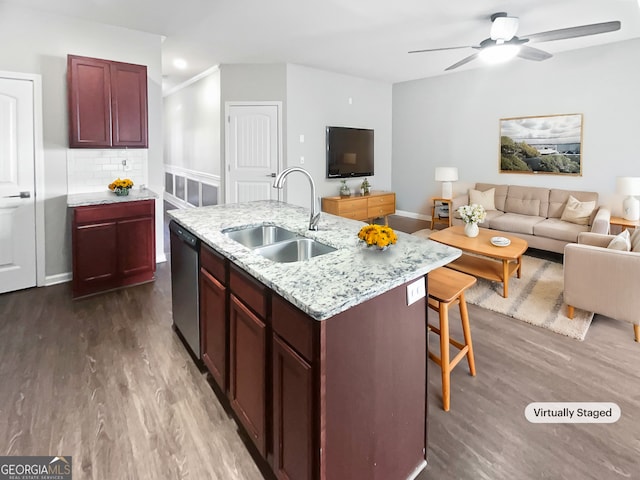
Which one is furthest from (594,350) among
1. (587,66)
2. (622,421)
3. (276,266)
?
(587,66)

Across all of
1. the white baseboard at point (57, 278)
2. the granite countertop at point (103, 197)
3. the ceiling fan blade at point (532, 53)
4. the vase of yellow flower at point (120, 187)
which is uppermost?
the ceiling fan blade at point (532, 53)

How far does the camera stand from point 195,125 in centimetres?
697

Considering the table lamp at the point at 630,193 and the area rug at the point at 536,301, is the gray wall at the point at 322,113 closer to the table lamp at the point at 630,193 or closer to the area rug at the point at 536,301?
the area rug at the point at 536,301

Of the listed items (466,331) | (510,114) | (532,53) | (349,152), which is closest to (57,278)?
(466,331)

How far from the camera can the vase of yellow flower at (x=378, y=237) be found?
1.76 m

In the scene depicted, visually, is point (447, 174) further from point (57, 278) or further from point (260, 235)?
point (57, 278)

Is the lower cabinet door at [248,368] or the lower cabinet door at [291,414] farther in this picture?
the lower cabinet door at [248,368]

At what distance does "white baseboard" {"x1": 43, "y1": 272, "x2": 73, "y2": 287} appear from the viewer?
151 inches

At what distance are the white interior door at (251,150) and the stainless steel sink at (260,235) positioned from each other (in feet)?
11.1

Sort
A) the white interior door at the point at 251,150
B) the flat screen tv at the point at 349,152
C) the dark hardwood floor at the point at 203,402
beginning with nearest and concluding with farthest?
the dark hardwood floor at the point at 203,402
the white interior door at the point at 251,150
the flat screen tv at the point at 349,152

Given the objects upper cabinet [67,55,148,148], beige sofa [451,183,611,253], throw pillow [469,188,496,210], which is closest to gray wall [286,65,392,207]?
throw pillow [469,188,496,210]

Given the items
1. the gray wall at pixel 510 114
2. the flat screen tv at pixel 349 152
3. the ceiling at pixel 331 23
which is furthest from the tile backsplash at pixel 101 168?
the gray wall at pixel 510 114

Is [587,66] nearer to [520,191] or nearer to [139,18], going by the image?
[520,191]

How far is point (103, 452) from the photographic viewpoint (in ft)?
5.69
